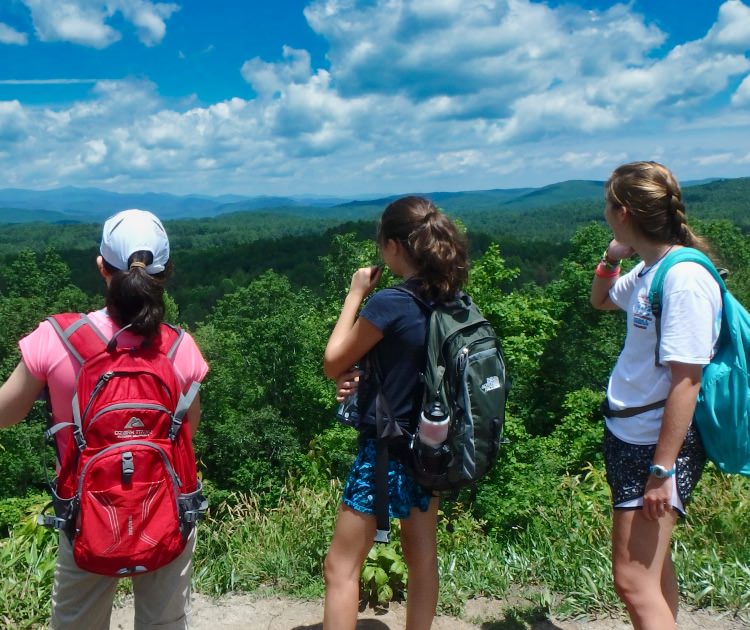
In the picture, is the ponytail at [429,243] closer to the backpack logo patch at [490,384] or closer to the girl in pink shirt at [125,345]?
the backpack logo patch at [490,384]

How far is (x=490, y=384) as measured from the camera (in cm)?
208

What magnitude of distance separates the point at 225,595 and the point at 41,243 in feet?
366

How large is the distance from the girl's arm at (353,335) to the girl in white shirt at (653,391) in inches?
28.6

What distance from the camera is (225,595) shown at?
3096mm

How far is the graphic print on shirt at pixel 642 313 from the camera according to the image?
200 centimetres

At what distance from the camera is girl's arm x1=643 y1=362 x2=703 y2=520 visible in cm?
190

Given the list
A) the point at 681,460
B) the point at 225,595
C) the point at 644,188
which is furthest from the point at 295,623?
the point at 644,188

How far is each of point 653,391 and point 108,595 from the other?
5.21ft

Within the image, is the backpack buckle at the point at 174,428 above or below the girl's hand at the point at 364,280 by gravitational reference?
below

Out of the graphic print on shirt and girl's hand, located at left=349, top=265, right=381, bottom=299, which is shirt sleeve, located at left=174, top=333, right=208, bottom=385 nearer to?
girl's hand, located at left=349, top=265, right=381, bottom=299

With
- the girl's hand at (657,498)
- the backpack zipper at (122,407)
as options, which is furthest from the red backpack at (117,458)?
the girl's hand at (657,498)

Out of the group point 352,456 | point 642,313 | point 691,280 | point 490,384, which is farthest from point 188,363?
point 352,456

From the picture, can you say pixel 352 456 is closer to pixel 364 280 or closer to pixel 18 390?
pixel 364 280

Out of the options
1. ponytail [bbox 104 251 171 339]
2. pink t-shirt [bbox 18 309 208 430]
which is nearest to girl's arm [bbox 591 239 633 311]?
ponytail [bbox 104 251 171 339]
